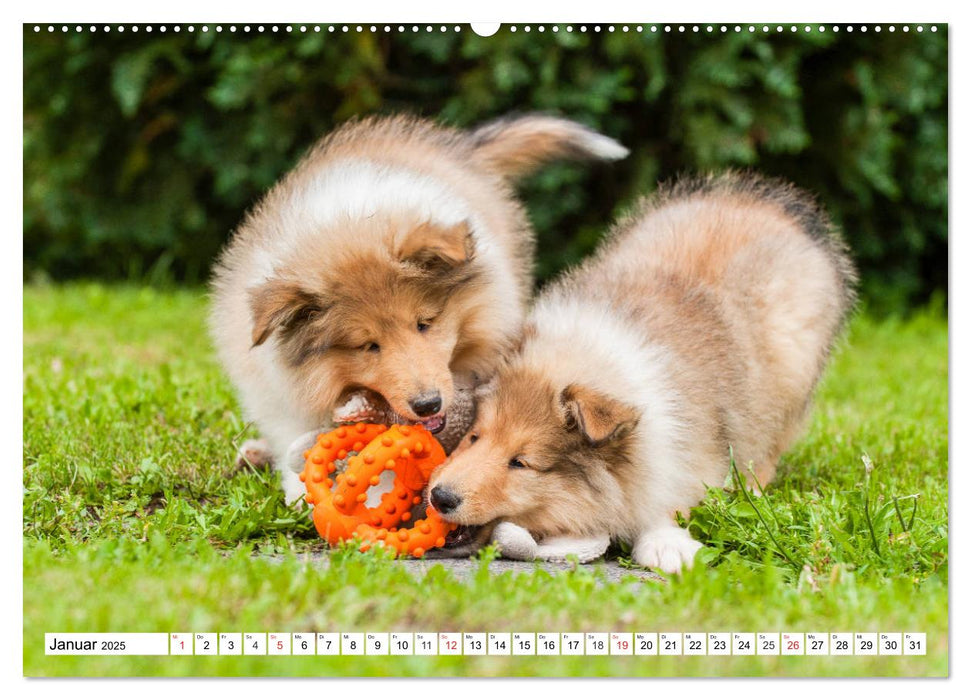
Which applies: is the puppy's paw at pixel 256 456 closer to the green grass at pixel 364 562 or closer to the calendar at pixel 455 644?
the green grass at pixel 364 562

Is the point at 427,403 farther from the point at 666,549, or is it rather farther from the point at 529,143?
the point at 529,143

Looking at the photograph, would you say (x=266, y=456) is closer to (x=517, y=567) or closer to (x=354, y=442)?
(x=354, y=442)

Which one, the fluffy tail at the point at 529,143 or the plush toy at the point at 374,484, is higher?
the fluffy tail at the point at 529,143

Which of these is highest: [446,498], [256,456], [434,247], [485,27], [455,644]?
[485,27]

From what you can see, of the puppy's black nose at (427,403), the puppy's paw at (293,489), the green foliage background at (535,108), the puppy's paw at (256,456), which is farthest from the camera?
the green foliage background at (535,108)

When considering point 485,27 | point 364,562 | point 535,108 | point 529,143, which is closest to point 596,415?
point 364,562

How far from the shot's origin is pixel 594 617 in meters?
3.29

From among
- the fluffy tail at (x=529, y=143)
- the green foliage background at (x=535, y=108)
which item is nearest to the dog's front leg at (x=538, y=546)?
the green foliage background at (x=535, y=108)

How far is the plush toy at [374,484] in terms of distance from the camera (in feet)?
13.4

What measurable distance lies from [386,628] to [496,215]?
8.99ft

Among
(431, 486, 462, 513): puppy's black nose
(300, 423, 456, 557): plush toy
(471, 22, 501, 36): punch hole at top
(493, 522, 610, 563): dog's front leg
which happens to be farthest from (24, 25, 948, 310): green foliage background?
(493, 522, 610, 563): dog's front leg

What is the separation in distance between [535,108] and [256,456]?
3156 mm

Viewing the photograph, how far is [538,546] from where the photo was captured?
4.16 m

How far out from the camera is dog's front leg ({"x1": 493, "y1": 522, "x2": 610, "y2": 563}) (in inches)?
160
